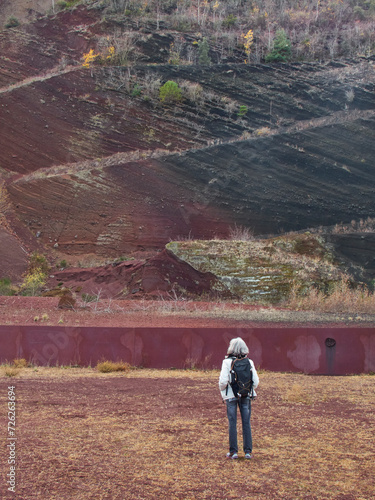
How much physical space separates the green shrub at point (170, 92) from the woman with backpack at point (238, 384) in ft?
92.6

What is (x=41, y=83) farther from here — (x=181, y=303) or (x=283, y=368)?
(x=283, y=368)

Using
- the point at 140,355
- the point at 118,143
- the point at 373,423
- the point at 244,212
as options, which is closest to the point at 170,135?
the point at 118,143

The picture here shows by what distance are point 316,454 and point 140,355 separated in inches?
238

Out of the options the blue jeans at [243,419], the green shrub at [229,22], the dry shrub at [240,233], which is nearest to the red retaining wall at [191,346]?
the blue jeans at [243,419]

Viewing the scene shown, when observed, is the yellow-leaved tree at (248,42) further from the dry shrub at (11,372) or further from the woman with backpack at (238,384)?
the woman with backpack at (238,384)

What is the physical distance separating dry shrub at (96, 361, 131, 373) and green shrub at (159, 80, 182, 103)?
2346 centimetres

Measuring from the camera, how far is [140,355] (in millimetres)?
11750

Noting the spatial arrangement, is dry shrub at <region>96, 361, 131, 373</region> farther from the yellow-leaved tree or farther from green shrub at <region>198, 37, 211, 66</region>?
the yellow-leaved tree

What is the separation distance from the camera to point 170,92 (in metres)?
32.3

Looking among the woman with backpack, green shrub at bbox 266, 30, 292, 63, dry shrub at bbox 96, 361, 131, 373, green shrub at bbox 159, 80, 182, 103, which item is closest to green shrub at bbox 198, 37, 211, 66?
green shrub at bbox 266, 30, 292, 63

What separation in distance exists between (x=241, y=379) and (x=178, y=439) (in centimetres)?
148

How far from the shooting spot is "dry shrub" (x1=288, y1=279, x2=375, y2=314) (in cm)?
1859

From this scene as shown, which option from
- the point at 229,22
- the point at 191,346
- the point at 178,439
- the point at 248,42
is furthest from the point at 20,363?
the point at 229,22

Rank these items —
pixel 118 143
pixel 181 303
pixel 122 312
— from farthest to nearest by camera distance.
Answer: pixel 118 143 < pixel 181 303 < pixel 122 312
